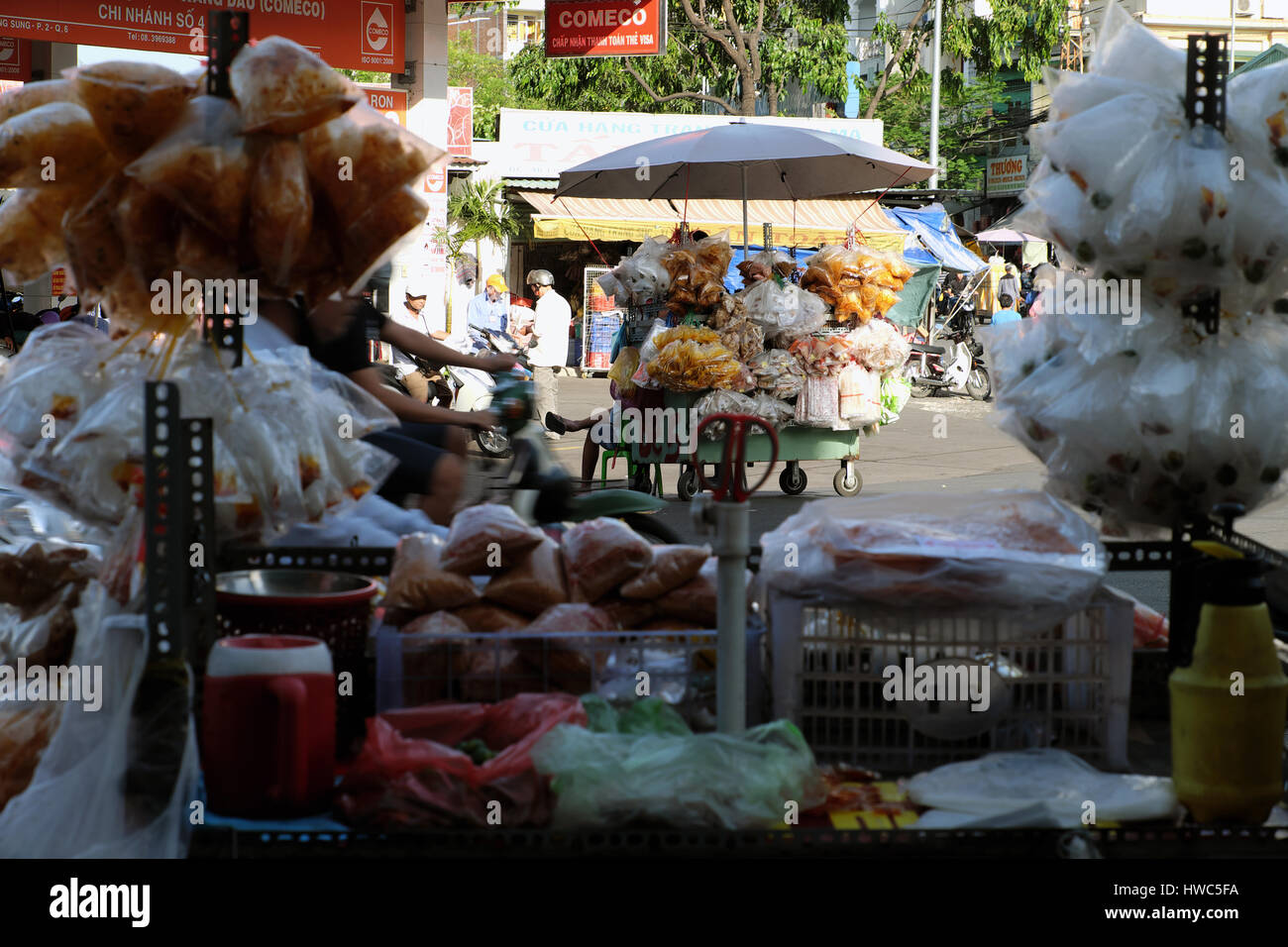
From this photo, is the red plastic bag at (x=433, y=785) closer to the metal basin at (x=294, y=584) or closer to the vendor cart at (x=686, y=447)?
the metal basin at (x=294, y=584)

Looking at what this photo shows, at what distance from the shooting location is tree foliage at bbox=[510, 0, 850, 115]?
1070 inches

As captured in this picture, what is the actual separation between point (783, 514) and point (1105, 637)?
24.1 feet

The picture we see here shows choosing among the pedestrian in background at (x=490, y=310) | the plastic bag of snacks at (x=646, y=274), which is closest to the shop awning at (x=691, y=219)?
the pedestrian in background at (x=490, y=310)

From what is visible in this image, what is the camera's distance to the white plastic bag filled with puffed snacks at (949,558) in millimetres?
2357

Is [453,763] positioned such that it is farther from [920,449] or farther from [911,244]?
[911,244]

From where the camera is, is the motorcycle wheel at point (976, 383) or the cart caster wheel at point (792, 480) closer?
the cart caster wheel at point (792, 480)

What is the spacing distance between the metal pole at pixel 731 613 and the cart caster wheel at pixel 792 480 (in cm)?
869

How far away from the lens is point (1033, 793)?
7.17 feet

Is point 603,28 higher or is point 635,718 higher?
point 603,28

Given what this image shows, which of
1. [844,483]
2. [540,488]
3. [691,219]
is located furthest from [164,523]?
[691,219]

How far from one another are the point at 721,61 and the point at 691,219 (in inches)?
197

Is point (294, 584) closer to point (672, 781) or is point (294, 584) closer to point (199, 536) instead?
point (199, 536)

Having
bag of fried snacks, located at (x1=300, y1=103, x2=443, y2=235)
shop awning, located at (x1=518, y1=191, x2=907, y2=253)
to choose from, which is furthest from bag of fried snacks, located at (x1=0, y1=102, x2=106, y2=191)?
shop awning, located at (x1=518, y1=191, x2=907, y2=253)

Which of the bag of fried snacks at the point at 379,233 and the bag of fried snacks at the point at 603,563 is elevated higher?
the bag of fried snacks at the point at 379,233
